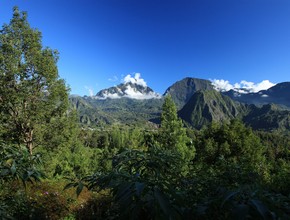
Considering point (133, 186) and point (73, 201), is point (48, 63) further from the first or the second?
point (133, 186)

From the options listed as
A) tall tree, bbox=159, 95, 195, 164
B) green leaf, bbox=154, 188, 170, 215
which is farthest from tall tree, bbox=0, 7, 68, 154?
tall tree, bbox=159, 95, 195, 164

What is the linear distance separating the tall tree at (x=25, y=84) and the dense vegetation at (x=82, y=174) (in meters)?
0.06

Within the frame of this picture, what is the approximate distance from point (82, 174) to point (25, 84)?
39.0 feet

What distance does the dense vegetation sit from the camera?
1.71 meters

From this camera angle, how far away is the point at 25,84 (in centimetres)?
1272

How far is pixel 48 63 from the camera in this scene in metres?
13.6

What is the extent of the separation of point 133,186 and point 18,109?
13.7 m

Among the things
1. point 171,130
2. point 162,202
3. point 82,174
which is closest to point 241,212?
point 162,202

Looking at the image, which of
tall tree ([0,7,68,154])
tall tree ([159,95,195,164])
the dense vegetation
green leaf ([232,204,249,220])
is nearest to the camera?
green leaf ([232,204,249,220])

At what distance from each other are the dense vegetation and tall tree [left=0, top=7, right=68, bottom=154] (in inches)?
2.2

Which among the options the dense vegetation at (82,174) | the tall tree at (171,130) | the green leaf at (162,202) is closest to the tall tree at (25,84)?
the dense vegetation at (82,174)

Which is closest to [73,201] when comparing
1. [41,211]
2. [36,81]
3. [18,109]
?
[41,211]

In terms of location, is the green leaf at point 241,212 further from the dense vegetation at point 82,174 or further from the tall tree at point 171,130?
the tall tree at point 171,130

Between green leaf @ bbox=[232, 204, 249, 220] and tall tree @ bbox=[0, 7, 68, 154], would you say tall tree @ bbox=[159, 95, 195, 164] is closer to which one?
tall tree @ bbox=[0, 7, 68, 154]
